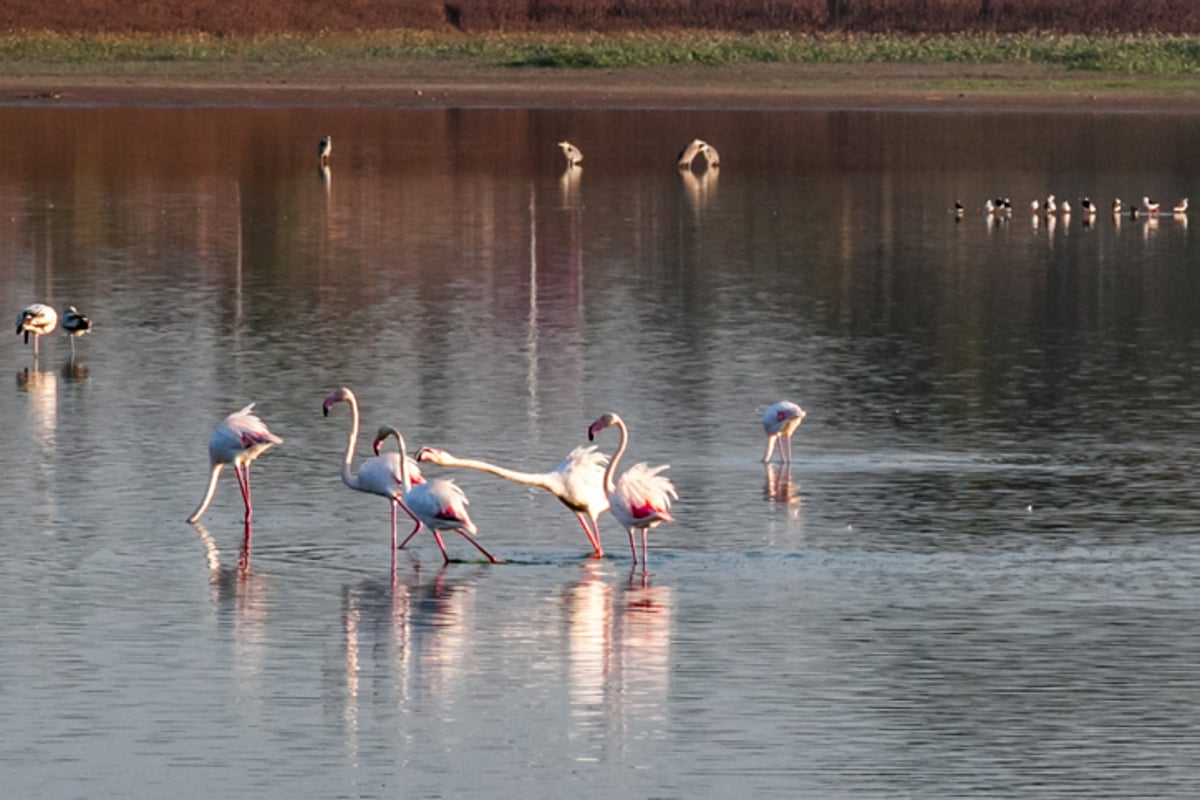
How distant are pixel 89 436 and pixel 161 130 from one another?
4877cm

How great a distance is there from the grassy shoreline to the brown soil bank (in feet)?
11.4

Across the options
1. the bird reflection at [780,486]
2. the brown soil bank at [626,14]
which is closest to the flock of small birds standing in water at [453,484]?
the bird reflection at [780,486]

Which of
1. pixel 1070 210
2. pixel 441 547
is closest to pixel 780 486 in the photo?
pixel 441 547

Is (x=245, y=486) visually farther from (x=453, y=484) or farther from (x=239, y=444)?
(x=453, y=484)

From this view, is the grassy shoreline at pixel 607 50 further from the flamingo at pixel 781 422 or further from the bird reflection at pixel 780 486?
the bird reflection at pixel 780 486

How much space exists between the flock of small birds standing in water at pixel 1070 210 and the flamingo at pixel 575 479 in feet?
99.4

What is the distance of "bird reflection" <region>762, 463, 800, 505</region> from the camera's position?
2125cm

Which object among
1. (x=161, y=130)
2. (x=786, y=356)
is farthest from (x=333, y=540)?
(x=161, y=130)

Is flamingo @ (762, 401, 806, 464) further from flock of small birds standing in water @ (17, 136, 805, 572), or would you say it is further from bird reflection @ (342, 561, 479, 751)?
bird reflection @ (342, 561, 479, 751)

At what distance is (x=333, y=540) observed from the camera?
19.5 meters

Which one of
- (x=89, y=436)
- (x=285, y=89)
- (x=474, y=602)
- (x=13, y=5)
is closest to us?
(x=474, y=602)

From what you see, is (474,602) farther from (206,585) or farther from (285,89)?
(285,89)

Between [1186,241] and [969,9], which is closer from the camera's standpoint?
[1186,241]

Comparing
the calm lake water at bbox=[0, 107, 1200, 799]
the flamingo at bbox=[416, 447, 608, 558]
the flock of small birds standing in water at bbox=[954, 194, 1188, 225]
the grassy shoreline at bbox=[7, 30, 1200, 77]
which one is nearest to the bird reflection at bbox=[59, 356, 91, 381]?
the calm lake water at bbox=[0, 107, 1200, 799]
